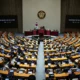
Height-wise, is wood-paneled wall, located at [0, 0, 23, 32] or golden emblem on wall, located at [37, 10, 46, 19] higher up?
wood-paneled wall, located at [0, 0, 23, 32]

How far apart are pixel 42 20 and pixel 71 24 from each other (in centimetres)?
468

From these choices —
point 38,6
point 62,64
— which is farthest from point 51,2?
point 62,64

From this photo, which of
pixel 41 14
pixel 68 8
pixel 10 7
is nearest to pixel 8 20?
pixel 10 7

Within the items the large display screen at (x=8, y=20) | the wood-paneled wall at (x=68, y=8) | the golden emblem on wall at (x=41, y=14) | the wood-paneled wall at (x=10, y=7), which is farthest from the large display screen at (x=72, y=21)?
the large display screen at (x=8, y=20)

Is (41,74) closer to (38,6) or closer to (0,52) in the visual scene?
(0,52)

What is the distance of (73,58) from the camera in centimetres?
1452

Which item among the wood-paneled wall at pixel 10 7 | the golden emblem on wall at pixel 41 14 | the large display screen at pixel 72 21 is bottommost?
the large display screen at pixel 72 21

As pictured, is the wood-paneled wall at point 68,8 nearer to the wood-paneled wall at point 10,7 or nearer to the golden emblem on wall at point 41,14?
→ the golden emblem on wall at point 41,14

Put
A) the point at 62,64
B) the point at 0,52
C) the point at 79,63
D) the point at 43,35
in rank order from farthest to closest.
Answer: the point at 43,35
the point at 0,52
the point at 79,63
the point at 62,64

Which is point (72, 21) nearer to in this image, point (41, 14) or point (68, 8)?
point (68, 8)

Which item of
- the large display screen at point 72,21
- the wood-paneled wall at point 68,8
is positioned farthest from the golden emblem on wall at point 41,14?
the large display screen at point 72,21

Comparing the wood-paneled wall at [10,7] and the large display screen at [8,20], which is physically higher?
the wood-paneled wall at [10,7]

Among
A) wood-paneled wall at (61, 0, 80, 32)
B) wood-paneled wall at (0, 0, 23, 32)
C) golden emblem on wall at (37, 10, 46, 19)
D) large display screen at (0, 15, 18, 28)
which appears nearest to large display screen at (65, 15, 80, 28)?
wood-paneled wall at (61, 0, 80, 32)

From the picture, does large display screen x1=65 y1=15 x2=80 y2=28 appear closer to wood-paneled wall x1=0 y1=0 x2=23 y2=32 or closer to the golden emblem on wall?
the golden emblem on wall
